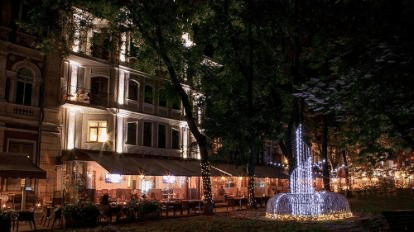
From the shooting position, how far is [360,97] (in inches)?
373

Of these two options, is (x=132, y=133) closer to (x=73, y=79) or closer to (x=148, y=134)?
(x=148, y=134)

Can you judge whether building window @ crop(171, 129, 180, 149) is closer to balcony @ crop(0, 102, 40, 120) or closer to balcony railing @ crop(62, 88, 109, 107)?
balcony railing @ crop(62, 88, 109, 107)

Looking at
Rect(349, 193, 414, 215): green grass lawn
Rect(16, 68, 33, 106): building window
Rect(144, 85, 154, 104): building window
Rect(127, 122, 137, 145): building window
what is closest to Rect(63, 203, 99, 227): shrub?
Rect(16, 68, 33, 106): building window

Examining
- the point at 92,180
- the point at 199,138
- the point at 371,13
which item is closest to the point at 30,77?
the point at 92,180

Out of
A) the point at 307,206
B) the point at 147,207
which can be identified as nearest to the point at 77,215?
the point at 147,207

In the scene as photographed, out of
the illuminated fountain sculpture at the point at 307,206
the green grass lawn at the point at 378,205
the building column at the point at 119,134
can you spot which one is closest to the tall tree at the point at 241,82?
the building column at the point at 119,134

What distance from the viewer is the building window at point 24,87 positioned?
973 inches

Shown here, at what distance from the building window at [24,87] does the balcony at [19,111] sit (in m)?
0.37

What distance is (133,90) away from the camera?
32312 millimetres

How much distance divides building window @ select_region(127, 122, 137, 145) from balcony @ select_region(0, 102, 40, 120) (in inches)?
292

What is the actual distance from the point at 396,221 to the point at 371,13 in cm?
714

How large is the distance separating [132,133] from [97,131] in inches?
125

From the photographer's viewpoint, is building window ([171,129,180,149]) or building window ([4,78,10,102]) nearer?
building window ([4,78,10,102])

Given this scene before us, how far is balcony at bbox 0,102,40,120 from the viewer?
931 inches
